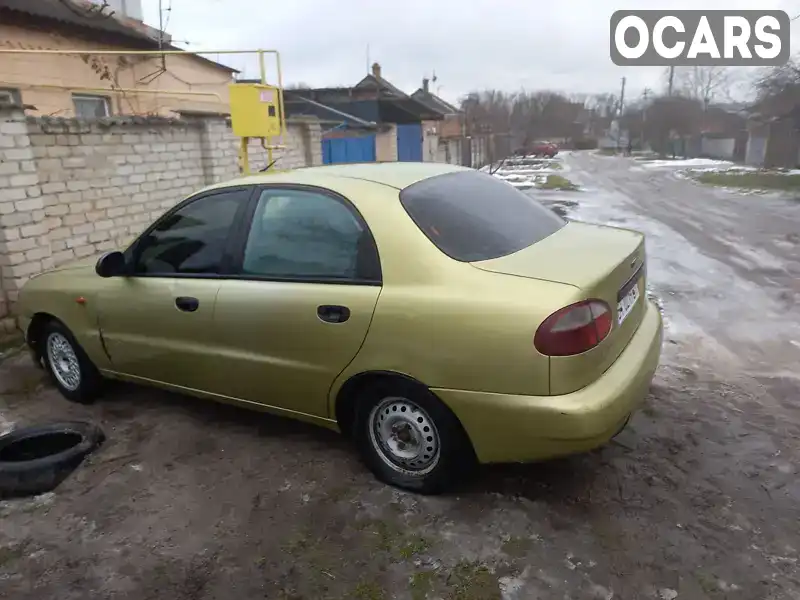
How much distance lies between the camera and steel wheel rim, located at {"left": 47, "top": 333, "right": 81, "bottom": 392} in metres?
4.36

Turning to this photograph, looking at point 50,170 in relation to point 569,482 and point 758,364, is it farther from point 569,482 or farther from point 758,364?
point 758,364

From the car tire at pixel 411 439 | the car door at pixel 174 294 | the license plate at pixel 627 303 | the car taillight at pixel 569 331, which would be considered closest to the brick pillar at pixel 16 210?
the car door at pixel 174 294

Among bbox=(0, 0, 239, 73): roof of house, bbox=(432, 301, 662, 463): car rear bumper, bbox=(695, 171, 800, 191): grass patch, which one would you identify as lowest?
bbox=(695, 171, 800, 191): grass patch

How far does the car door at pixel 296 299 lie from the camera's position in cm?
301

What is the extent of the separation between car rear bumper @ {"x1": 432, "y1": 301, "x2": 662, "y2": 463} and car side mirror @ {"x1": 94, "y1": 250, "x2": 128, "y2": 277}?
7.32 feet

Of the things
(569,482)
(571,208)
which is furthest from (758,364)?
(571,208)

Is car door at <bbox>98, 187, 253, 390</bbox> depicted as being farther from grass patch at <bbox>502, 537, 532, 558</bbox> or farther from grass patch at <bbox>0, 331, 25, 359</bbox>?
grass patch at <bbox>0, 331, 25, 359</bbox>

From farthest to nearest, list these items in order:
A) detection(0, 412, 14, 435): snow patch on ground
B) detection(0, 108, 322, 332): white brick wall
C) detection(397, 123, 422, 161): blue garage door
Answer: detection(397, 123, 422, 161): blue garage door < detection(0, 108, 322, 332): white brick wall < detection(0, 412, 14, 435): snow patch on ground

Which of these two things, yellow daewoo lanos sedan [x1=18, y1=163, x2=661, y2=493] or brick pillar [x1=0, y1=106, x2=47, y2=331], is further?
brick pillar [x1=0, y1=106, x2=47, y2=331]

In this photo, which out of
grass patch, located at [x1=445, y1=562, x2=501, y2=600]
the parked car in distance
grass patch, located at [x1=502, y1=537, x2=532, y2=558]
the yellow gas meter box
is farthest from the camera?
→ the parked car in distance

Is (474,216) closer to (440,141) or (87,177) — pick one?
(87,177)

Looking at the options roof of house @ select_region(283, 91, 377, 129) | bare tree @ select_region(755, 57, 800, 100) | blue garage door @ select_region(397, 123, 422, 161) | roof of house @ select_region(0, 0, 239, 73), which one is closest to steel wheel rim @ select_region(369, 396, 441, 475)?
roof of house @ select_region(0, 0, 239, 73)

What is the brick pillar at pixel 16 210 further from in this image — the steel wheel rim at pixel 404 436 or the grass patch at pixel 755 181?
the grass patch at pixel 755 181

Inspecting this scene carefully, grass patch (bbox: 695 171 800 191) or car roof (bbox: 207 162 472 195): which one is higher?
car roof (bbox: 207 162 472 195)
